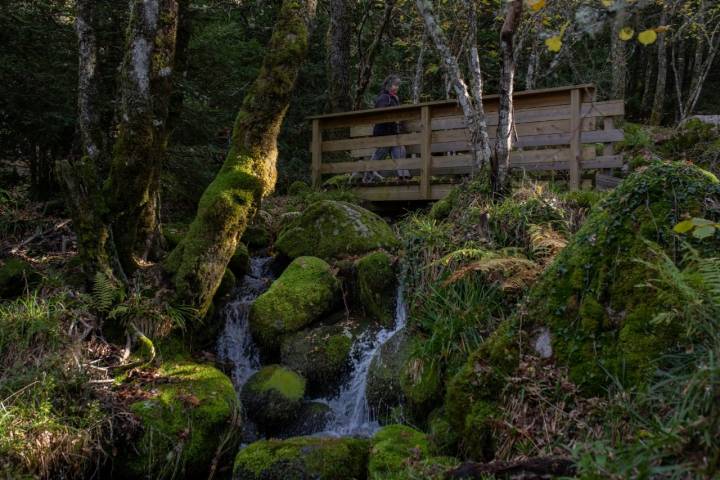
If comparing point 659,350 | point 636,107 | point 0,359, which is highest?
point 636,107

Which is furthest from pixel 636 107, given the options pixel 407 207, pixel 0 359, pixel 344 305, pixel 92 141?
pixel 0 359

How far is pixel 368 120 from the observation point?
11.8 m

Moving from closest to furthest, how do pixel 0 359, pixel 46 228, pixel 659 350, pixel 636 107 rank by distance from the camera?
pixel 659 350
pixel 0 359
pixel 46 228
pixel 636 107

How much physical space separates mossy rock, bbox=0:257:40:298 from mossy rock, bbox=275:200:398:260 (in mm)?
3493

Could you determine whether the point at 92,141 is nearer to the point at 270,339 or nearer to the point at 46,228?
the point at 46,228

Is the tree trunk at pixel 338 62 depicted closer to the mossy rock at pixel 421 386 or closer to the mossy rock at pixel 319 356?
the mossy rock at pixel 319 356

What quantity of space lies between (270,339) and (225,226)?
1520 mm

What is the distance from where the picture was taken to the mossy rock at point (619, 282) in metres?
3.66

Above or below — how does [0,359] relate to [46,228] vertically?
below

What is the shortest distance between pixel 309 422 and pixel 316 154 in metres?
7.20

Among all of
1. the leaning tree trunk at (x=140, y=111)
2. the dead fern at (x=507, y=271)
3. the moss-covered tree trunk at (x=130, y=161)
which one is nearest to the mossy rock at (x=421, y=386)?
the dead fern at (x=507, y=271)

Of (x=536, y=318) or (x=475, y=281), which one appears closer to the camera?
(x=536, y=318)

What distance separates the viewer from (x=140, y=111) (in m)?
6.83

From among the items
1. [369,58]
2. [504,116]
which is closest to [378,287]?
[504,116]
